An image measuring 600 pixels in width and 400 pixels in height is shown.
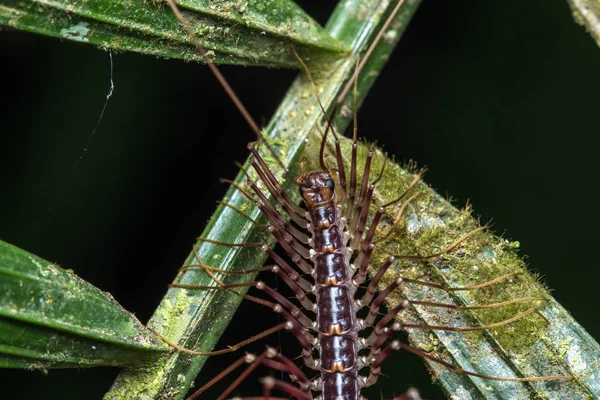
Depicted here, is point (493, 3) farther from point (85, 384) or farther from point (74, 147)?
point (85, 384)

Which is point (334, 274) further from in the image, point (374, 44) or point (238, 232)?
point (374, 44)

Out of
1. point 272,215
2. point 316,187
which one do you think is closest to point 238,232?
point 272,215

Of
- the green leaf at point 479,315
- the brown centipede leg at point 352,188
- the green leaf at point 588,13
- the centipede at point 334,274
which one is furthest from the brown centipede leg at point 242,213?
the green leaf at point 588,13

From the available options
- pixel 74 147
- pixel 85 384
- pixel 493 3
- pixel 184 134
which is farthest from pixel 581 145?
pixel 85 384

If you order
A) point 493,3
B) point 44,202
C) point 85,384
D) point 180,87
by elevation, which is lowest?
point 85,384

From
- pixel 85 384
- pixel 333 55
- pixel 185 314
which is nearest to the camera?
pixel 185 314

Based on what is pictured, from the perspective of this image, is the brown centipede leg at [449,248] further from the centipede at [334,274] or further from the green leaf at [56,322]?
the green leaf at [56,322]
